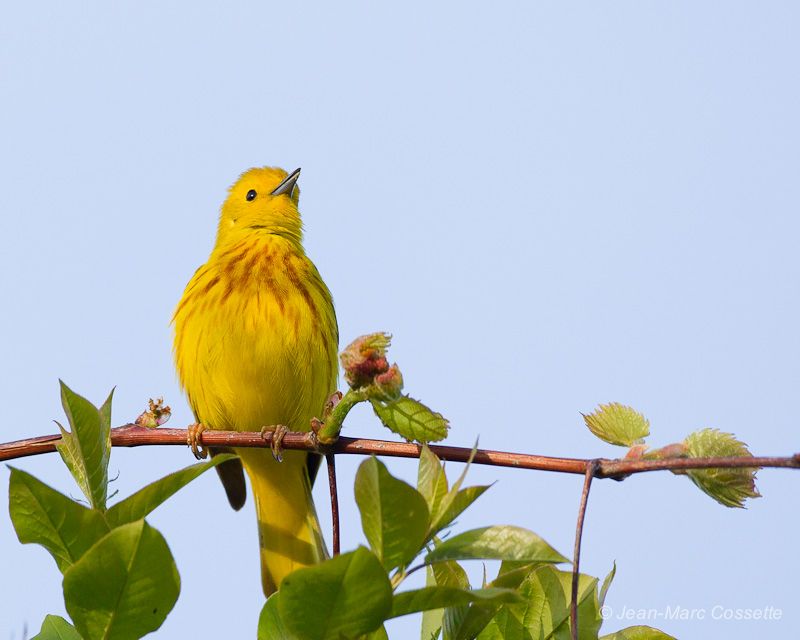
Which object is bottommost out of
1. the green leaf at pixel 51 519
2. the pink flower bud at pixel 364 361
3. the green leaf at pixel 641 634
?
the green leaf at pixel 641 634

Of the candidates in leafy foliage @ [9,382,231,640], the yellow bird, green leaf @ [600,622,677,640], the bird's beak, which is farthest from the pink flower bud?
the bird's beak

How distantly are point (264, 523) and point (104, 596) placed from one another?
3.70m

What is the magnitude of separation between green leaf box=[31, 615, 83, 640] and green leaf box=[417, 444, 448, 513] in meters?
0.69

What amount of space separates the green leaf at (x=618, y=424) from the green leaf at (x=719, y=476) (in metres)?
0.13

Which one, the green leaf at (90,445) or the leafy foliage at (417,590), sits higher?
the green leaf at (90,445)

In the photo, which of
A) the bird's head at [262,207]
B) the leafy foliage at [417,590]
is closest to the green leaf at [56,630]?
the leafy foliage at [417,590]

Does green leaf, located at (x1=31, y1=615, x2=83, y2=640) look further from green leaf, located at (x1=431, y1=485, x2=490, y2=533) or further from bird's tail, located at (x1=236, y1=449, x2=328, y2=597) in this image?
bird's tail, located at (x1=236, y1=449, x2=328, y2=597)

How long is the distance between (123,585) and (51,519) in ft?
0.60

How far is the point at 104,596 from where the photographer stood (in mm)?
1374

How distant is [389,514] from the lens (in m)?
1.37

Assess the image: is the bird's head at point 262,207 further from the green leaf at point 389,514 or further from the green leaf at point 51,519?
the green leaf at point 389,514

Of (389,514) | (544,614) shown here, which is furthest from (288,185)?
(389,514)

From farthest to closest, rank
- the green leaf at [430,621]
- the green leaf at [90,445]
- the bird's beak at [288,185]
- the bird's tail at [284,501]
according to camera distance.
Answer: the bird's beak at [288,185], the bird's tail at [284,501], the green leaf at [430,621], the green leaf at [90,445]

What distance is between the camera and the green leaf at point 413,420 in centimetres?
183
